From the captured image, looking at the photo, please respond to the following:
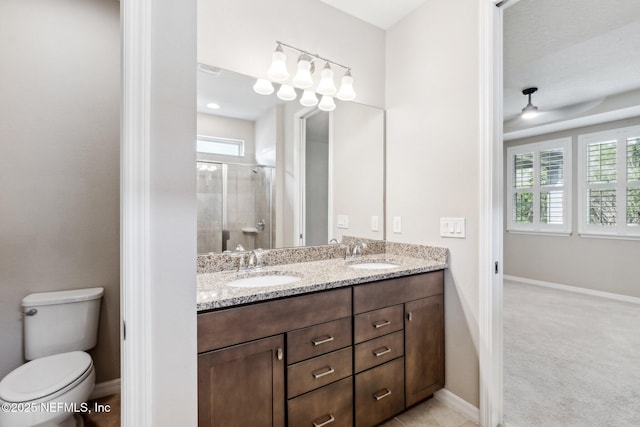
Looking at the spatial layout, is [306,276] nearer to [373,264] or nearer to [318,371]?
[318,371]

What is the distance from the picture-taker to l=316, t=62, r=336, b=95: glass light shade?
1982 millimetres

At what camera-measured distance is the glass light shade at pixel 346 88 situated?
82.0 inches

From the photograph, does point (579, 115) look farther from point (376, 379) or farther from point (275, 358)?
point (275, 358)

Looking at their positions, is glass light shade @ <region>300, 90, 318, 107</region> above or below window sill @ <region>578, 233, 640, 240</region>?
above

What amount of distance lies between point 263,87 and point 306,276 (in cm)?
119

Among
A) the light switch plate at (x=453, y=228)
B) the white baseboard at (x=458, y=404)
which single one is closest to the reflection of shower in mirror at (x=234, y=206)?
the light switch plate at (x=453, y=228)

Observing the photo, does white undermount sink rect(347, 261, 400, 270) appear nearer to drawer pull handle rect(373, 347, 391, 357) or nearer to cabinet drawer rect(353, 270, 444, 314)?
cabinet drawer rect(353, 270, 444, 314)

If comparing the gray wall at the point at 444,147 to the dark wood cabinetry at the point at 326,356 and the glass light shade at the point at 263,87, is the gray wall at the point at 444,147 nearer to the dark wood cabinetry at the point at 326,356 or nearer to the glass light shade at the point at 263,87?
the dark wood cabinetry at the point at 326,356

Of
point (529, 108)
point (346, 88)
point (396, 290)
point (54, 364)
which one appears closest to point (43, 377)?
point (54, 364)

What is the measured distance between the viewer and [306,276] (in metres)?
1.57

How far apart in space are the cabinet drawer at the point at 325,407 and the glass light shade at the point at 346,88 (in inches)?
68.7

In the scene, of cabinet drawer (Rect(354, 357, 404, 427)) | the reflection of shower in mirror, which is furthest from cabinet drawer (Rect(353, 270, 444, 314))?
the reflection of shower in mirror

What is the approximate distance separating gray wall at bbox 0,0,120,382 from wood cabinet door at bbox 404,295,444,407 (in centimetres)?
194

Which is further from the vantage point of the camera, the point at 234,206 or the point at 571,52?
the point at 571,52
